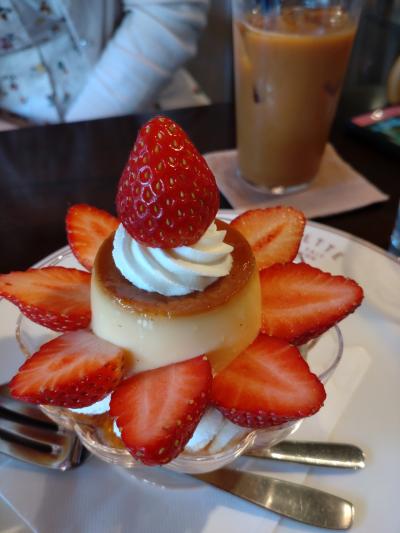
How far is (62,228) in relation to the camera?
1.22 m

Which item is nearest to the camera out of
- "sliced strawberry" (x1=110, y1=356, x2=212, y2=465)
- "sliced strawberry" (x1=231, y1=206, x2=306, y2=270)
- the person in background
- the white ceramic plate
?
"sliced strawberry" (x1=110, y1=356, x2=212, y2=465)

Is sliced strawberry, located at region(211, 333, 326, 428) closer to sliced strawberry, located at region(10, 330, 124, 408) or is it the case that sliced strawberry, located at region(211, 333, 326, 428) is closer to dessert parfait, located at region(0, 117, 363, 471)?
dessert parfait, located at region(0, 117, 363, 471)

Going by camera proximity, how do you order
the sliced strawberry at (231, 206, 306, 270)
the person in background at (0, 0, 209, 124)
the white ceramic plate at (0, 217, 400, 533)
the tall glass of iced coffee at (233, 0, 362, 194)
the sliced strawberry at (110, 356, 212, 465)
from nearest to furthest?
the sliced strawberry at (110, 356, 212, 465), the white ceramic plate at (0, 217, 400, 533), the sliced strawberry at (231, 206, 306, 270), the tall glass of iced coffee at (233, 0, 362, 194), the person in background at (0, 0, 209, 124)

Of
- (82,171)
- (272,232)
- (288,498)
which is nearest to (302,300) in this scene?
(272,232)

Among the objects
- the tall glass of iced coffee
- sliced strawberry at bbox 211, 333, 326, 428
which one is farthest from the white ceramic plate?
the tall glass of iced coffee

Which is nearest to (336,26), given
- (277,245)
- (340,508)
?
(277,245)

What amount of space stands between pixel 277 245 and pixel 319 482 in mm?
366

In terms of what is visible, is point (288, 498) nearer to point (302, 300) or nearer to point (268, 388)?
point (268, 388)

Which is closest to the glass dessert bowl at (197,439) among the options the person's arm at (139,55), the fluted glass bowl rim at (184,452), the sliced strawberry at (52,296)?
the fluted glass bowl rim at (184,452)

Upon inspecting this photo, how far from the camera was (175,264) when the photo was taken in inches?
26.5

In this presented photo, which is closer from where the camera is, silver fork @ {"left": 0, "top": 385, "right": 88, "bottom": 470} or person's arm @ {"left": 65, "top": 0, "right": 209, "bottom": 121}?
silver fork @ {"left": 0, "top": 385, "right": 88, "bottom": 470}

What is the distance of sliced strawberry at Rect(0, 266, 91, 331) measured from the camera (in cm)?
76

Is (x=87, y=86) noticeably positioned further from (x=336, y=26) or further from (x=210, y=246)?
(x=210, y=246)

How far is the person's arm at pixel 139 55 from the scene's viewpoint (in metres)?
1.86
